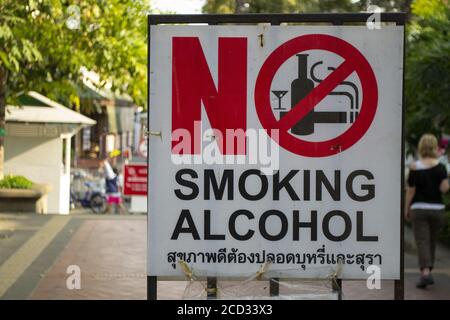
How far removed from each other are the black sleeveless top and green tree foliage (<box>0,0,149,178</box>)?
17.8ft

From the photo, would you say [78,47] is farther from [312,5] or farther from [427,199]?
[427,199]

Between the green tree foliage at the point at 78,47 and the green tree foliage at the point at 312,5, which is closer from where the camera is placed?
the green tree foliage at the point at 78,47

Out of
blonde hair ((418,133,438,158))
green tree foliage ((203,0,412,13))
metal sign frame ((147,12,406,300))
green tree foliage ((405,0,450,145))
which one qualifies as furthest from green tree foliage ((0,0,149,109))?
metal sign frame ((147,12,406,300))

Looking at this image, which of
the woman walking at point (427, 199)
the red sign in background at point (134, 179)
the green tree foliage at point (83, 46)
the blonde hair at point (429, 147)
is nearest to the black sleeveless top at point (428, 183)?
the woman walking at point (427, 199)

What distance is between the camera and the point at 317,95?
148 inches

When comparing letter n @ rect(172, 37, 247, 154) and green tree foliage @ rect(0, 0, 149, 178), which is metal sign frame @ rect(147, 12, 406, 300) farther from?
green tree foliage @ rect(0, 0, 149, 178)

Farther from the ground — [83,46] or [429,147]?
[83,46]

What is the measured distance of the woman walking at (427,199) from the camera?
8.67 metres

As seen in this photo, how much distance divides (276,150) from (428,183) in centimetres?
526

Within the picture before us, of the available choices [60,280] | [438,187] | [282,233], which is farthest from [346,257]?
[60,280]

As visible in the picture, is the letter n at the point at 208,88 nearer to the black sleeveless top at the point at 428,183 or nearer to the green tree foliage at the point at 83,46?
the black sleeveless top at the point at 428,183

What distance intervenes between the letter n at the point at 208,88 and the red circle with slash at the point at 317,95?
0.10 metres

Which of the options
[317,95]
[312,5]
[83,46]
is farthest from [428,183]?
[312,5]

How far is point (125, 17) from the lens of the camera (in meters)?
15.1
